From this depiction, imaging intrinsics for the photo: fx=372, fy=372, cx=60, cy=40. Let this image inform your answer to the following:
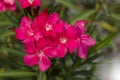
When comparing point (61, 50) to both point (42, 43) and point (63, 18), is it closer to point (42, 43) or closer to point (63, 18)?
point (42, 43)

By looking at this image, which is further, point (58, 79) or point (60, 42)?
point (58, 79)

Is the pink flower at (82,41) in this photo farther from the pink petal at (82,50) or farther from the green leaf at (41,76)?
the green leaf at (41,76)

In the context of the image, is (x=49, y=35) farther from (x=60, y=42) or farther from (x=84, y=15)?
(x=84, y=15)

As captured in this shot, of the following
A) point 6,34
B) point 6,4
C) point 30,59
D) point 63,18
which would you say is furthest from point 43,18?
point 6,34

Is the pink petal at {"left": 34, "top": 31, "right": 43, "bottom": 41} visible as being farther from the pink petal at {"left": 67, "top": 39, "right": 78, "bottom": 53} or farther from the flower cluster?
the pink petal at {"left": 67, "top": 39, "right": 78, "bottom": 53}

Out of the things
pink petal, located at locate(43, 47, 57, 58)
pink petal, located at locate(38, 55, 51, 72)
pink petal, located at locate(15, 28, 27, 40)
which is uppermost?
pink petal, located at locate(15, 28, 27, 40)

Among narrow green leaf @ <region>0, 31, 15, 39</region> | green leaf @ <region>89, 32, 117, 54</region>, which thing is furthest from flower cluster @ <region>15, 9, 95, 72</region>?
narrow green leaf @ <region>0, 31, 15, 39</region>

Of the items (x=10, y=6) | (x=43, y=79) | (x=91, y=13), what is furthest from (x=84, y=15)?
(x=43, y=79)
